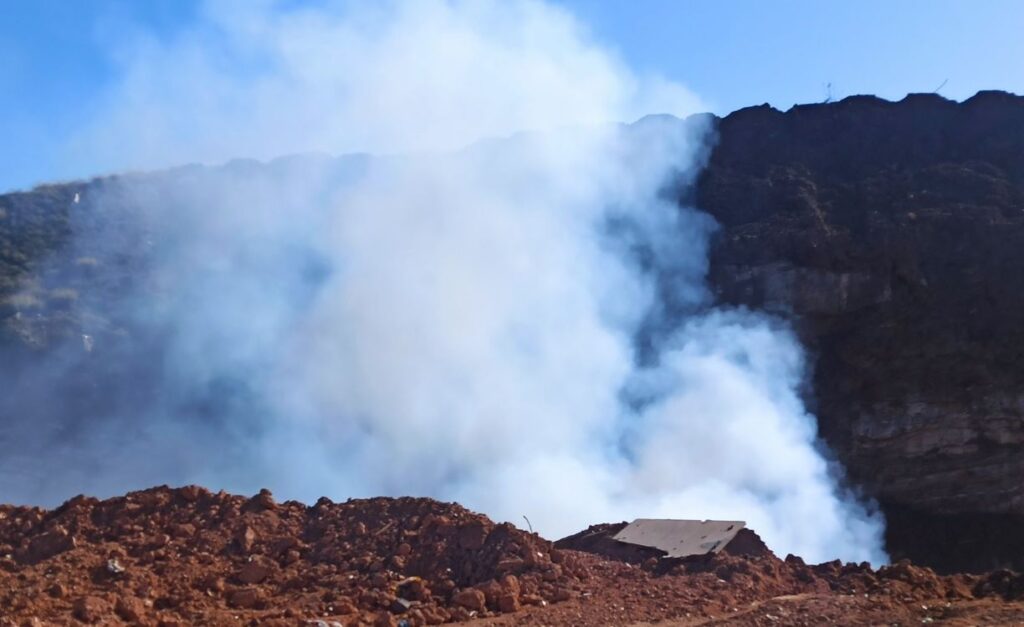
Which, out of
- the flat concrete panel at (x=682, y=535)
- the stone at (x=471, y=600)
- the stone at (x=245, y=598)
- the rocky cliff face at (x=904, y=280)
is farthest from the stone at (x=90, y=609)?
the rocky cliff face at (x=904, y=280)

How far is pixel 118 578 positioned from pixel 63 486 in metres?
17.4

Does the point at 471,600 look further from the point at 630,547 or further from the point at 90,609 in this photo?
the point at 90,609

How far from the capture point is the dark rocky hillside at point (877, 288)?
20.6 m

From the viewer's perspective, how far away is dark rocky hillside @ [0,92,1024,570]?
20.6 m

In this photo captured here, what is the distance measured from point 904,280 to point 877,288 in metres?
0.62

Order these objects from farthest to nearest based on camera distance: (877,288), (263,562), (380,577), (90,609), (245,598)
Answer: (877,288)
(263,562)
(380,577)
(245,598)
(90,609)

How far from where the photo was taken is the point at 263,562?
32.8 ft

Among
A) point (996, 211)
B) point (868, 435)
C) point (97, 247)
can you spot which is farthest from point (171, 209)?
point (996, 211)

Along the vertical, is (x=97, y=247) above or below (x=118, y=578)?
above

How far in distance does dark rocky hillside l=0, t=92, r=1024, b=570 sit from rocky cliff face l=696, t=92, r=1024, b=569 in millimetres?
41

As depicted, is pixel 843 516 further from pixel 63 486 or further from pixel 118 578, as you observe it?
pixel 63 486

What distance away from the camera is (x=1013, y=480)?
20.2 m

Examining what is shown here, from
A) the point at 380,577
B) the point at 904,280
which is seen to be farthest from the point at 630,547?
the point at 904,280

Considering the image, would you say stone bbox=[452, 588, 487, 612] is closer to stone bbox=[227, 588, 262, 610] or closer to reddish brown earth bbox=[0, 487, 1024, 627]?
reddish brown earth bbox=[0, 487, 1024, 627]
